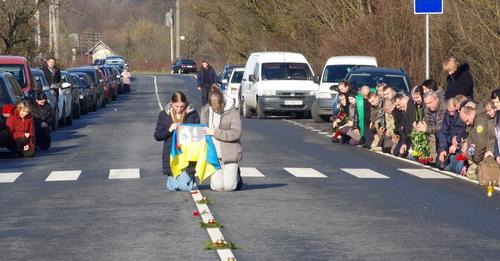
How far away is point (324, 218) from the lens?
14.5 meters

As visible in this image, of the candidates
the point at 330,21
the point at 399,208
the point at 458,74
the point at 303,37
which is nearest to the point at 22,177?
the point at 399,208

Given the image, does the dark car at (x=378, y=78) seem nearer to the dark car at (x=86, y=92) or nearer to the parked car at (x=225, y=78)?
the dark car at (x=86, y=92)

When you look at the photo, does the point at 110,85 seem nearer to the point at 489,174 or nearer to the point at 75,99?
the point at 75,99

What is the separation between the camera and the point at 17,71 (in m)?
31.9

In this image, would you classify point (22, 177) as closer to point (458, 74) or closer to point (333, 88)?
point (458, 74)

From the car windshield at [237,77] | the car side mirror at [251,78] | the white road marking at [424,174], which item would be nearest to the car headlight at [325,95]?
the car side mirror at [251,78]

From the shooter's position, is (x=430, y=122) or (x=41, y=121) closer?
(x=430, y=122)

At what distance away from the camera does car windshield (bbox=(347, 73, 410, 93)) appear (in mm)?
33094

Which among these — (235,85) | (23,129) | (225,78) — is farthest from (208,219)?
(225,78)

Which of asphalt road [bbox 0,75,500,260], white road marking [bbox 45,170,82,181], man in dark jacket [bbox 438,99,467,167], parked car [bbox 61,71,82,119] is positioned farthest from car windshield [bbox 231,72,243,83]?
white road marking [bbox 45,170,82,181]

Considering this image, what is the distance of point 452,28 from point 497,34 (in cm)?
433

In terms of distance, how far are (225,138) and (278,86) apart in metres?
22.4

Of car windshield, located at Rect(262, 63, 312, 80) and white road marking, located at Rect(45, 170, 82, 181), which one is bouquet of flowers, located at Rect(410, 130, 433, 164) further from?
car windshield, located at Rect(262, 63, 312, 80)

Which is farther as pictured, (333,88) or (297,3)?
(297,3)
